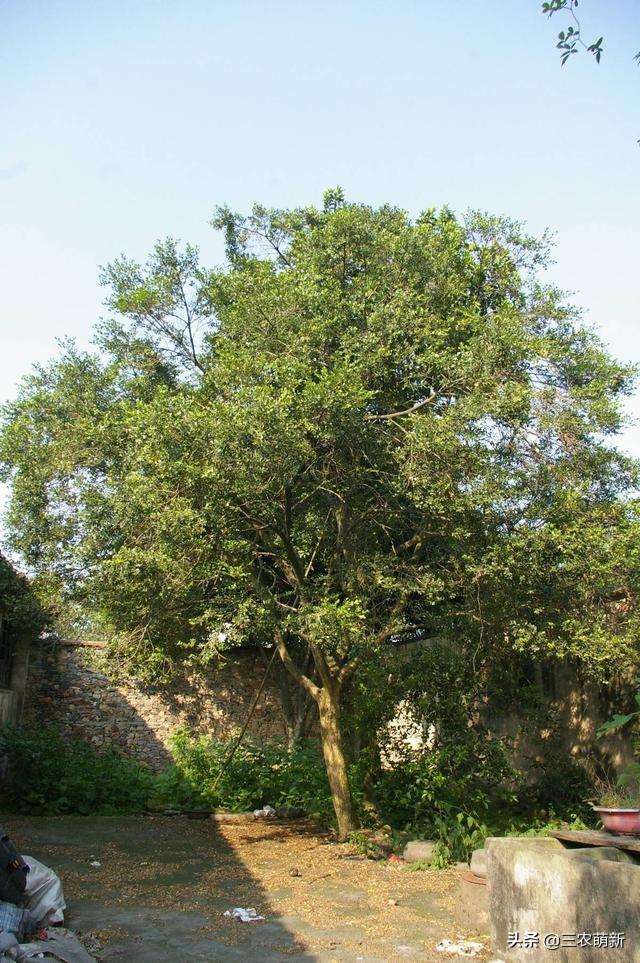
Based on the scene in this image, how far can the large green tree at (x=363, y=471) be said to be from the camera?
8359 millimetres

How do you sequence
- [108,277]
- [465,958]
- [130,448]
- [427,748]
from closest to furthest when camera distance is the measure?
[465,958], [130,448], [427,748], [108,277]

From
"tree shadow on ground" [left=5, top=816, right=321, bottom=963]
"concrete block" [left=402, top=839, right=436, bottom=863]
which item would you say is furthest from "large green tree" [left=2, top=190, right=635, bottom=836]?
"tree shadow on ground" [left=5, top=816, right=321, bottom=963]

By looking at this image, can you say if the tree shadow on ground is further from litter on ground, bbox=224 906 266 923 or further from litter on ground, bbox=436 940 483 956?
litter on ground, bbox=436 940 483 956

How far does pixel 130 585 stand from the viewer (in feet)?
28.9

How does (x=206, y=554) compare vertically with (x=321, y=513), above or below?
below

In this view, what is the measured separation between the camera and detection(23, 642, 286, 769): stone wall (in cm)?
1488

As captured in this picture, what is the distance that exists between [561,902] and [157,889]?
4.09m

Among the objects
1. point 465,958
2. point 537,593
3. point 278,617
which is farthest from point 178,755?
point 465,958

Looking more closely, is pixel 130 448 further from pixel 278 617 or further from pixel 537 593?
pixel 537 593

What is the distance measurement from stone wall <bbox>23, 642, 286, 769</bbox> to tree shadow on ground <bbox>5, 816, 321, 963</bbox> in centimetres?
353

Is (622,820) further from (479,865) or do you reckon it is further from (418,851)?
(418,851)

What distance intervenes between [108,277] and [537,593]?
315 inches

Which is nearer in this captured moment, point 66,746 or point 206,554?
point 206,554

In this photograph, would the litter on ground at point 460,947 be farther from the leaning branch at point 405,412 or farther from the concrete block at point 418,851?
the leaning branch at point 405,412
